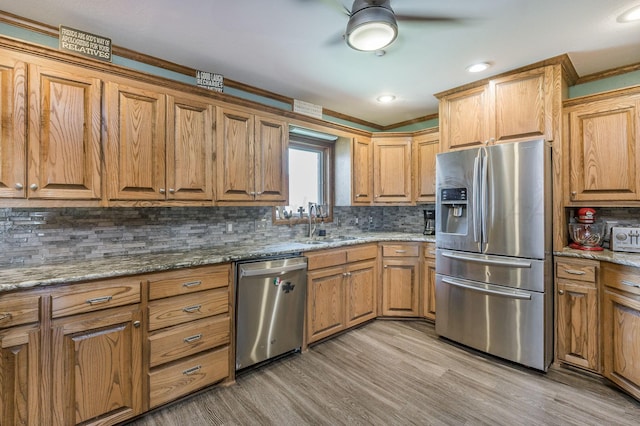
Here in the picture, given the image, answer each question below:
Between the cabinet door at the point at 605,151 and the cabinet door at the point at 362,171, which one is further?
the cabinet door at the point at 362,171

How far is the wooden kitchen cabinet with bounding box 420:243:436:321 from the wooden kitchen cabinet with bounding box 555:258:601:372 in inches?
42.3

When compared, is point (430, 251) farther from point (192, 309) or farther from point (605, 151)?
point (192, 309)

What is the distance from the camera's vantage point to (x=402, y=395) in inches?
83.0

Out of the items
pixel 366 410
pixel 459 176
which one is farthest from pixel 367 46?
pixel 366 410

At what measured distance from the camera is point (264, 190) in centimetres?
276

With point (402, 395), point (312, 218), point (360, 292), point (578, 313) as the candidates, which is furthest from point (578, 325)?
point (312, 218)

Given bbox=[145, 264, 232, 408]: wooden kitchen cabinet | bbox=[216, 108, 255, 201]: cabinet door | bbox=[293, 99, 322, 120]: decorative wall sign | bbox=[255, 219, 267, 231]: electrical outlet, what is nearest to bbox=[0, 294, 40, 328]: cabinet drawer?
bbox=[145, 264, 232, 408]: wooden kitchen cabinet

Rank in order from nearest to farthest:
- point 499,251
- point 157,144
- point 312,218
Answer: point 157,144 < point 499,251 < point 312,218

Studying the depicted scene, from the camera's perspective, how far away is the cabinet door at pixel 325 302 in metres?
2.79

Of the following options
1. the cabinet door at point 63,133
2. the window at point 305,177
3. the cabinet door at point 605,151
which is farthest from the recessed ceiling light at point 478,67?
the cabinet door at point 63,133

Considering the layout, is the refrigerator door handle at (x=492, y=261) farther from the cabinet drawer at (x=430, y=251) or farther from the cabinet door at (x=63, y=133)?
the cabinet door at (x=63, y=133)

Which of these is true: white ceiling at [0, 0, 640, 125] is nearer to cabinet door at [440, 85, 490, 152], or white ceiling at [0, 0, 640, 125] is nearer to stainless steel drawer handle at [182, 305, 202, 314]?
cabinet door at [440, 85, 490, 152]

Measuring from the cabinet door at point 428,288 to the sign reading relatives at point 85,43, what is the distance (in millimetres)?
3324

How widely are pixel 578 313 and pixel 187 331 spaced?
2.94 m
